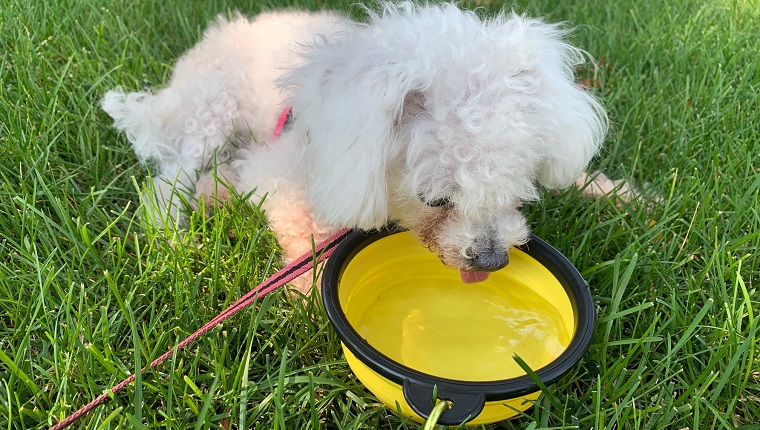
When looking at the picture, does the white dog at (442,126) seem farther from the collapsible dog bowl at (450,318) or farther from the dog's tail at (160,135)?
the dog's tail at (160,135)

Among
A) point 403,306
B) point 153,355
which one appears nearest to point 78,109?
point 153,355

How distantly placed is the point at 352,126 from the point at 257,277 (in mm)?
609

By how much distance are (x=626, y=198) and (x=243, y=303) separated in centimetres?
→ 142

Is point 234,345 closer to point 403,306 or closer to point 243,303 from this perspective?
point 243,303

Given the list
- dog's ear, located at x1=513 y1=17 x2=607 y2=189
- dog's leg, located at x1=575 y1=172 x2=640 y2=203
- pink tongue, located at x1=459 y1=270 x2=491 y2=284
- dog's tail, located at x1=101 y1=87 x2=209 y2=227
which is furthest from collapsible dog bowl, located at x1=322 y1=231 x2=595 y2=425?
dog's tail, located at x1=101 y1=87 x2=209 y2=227

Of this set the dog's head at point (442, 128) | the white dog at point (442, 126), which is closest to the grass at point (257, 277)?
the white dog at point (442, 126)

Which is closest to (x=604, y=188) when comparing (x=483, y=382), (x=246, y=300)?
(x=483, y=382)

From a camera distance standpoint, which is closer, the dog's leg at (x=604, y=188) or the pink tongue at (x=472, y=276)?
the pink tongue at (x=472, y=276)

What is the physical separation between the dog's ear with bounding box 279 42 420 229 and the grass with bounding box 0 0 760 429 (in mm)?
336

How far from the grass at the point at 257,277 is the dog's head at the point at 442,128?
0.36m

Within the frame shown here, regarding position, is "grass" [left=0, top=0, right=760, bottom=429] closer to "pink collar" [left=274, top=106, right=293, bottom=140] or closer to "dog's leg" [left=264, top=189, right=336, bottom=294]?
"dog's leg" [left=264, top=189, right=336, bottom=294]

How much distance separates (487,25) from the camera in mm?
1599

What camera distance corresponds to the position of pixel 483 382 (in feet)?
3.77

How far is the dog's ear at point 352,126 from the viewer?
1.38m
